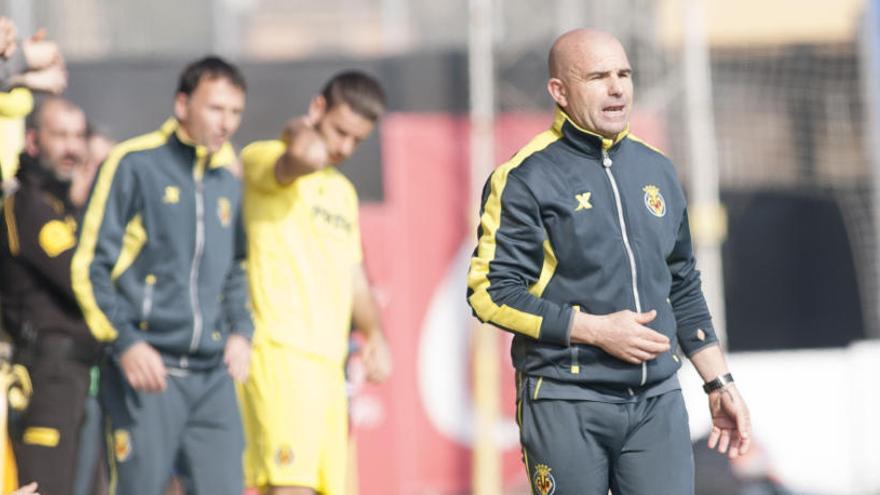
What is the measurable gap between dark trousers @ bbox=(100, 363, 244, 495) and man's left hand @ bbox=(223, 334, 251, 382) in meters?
0.09

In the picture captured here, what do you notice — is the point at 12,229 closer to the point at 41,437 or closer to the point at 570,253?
the point at 41,437

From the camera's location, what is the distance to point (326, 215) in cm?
749

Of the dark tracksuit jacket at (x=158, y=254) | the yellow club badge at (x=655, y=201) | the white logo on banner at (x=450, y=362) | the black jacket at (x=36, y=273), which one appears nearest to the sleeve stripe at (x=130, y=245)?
the dark tracksuit jacket at (x=158, y=254)

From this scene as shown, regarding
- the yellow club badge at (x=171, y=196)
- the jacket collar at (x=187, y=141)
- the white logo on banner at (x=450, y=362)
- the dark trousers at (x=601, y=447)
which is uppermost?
the jacket collar at (x=187, y=141)

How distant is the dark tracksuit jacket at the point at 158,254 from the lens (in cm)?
659

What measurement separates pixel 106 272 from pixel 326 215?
4.03 ft

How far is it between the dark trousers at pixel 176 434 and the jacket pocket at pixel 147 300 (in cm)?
23

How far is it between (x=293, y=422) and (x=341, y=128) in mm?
1288

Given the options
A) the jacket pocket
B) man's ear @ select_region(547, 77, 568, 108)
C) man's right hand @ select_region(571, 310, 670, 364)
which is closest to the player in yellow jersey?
the jacket pocket

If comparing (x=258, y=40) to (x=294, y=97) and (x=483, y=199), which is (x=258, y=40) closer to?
(x=294, y=97)

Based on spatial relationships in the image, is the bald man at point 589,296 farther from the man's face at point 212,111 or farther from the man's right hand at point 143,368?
the man's face at point 212,111

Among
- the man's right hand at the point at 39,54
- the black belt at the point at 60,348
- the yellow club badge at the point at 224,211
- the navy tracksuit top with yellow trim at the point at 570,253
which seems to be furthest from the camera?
the yellow club badge at the point at 224,211

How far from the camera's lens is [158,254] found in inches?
264

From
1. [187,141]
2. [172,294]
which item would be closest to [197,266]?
[172,294]
